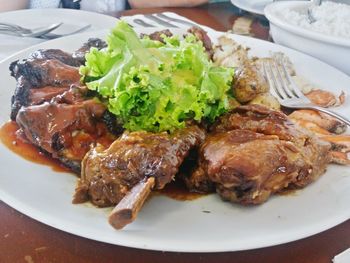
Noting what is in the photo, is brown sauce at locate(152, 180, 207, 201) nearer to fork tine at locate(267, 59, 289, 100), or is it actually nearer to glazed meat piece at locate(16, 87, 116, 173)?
glazed meat piece at locate(16, 87, 116, 173)

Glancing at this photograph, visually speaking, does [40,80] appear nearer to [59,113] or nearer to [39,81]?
[39,81]

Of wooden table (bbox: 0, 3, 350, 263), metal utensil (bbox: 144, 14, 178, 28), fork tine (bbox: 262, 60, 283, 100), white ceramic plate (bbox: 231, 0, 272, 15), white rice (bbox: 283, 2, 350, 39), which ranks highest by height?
white rice (bbox: 283, 2, 350, 39)

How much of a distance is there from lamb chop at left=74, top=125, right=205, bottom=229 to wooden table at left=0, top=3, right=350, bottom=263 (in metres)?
0.11

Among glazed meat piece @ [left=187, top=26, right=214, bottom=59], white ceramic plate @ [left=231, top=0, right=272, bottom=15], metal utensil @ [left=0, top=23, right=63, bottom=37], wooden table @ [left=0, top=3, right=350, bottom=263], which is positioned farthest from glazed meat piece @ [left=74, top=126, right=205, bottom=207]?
white ceramic plate @ [left=231, top=0, right=272, bottom=15]

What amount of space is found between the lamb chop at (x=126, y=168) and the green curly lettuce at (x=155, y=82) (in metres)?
0.09

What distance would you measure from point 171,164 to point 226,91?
0.41m

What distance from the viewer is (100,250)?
1.01 meters

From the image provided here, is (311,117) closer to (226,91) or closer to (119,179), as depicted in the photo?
(226,91)

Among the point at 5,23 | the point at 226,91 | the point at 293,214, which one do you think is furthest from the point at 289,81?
the point at 5,23

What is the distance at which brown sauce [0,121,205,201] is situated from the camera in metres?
1.12

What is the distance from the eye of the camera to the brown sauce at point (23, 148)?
3.97 ft

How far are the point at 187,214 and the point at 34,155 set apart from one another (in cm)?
49

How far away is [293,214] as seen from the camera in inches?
40.8

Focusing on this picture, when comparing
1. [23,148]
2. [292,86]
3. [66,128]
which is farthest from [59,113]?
[292,86]
